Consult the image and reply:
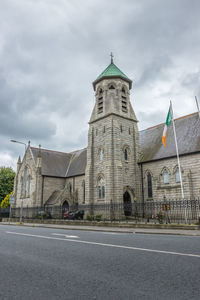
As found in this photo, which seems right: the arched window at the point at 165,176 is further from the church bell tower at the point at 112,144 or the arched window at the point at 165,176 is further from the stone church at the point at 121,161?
the church bell tower at the point at 112,144

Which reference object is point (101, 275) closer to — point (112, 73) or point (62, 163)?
point (112, 73)

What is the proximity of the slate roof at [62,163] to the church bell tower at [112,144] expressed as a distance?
20.9 ft

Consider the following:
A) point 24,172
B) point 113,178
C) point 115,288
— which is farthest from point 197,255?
point 24,172

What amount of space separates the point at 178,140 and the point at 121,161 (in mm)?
7134

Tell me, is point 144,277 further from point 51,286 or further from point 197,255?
point 197,255

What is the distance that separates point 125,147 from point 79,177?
1021 centimetres

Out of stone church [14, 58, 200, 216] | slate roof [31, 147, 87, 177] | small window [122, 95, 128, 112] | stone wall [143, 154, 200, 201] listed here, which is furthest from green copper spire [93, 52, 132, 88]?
slate roof [31, 147, 87, 177]

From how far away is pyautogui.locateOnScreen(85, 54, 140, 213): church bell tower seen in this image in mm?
28062

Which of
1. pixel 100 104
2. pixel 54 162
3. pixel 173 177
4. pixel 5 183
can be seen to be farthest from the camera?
pixel 5 183

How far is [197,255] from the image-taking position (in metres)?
5.99

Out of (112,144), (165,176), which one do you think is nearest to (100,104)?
(112,144)

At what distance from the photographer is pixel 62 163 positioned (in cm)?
4222

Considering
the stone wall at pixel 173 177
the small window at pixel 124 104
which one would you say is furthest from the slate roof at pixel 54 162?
the stone wall at pixel 173 177

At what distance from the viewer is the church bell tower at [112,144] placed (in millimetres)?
28062
